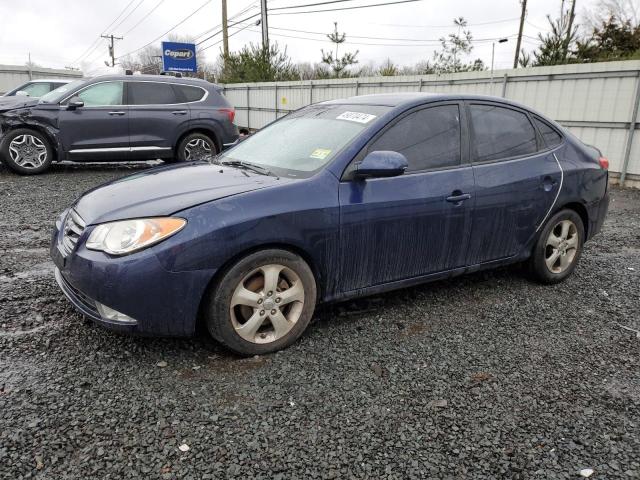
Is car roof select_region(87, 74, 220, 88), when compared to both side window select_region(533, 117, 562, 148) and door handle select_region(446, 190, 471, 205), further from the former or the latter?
door handle select_region(446, 190, 471, 205)

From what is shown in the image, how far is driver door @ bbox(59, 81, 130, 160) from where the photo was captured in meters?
8.74

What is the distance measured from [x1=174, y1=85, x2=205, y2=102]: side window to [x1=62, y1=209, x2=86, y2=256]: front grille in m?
7.17

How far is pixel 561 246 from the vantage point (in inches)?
167

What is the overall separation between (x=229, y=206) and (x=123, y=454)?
1.29m

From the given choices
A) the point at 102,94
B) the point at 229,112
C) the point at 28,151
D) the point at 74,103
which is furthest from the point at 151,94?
the point at 28,151

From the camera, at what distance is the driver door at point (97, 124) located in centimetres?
874

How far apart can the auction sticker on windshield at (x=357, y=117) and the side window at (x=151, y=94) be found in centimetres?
691

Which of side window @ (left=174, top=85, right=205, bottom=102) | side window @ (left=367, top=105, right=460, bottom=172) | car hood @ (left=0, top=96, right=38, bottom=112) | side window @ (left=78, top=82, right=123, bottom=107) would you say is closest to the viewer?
side window @ (left=367, top=105, right=460, bottom=172)

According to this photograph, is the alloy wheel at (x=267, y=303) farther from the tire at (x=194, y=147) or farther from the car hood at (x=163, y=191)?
the tire at (x=194, y=147)

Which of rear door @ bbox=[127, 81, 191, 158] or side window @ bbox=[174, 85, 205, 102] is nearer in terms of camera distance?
rear door @ bbox=[127, 81, 191, 158]

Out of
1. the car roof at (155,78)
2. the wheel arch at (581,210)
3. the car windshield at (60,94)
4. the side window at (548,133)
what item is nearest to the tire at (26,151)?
the car windshield at (60,94)

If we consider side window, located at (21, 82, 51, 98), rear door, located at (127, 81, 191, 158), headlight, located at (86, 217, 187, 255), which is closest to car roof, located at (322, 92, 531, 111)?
headlight, located at (86, 217, 187, 255)

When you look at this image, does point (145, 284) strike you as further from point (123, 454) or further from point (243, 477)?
point (243, 477)

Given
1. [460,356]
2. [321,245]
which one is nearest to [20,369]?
[321,245]
